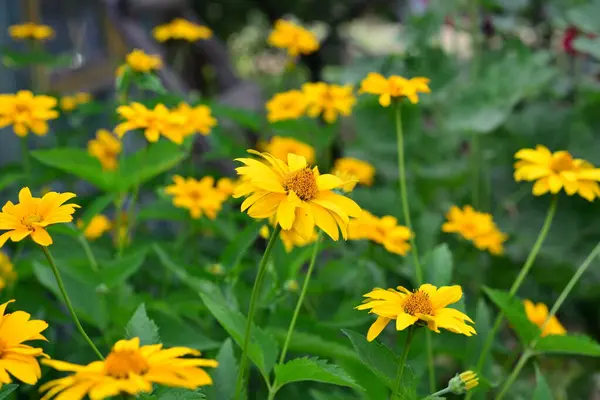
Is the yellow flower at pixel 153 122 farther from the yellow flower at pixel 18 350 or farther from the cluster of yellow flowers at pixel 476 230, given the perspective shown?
the cluster of yellow flowers at pixel 476 230

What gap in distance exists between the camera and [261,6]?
10.5 ft

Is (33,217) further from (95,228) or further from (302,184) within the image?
(95,228)

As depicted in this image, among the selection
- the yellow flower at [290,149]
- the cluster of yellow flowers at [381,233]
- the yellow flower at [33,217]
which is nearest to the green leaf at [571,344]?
the cluster of yellow flowers at [381,233]

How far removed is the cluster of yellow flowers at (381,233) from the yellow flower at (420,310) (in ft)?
1.11

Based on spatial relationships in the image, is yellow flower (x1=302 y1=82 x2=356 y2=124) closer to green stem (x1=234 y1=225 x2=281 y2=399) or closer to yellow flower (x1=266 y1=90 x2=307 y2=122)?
yellow flower (x1=266 y1=90 x2=307 y2=122)

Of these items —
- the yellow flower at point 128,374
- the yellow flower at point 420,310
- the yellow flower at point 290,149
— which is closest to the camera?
the yellow flower at point 128,374

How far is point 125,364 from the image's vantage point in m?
0.43

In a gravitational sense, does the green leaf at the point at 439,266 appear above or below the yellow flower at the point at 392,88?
below

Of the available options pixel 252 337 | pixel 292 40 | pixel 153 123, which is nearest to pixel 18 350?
pixel 252 337

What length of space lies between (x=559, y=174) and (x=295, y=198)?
40 cm

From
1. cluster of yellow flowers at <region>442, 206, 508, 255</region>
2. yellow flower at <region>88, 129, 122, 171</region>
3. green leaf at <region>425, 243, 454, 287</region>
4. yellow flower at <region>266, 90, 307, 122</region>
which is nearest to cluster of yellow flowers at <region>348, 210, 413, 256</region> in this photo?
green leaf at <region>425, 243, 454, 287</region>

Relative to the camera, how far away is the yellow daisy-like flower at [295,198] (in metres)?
0.53

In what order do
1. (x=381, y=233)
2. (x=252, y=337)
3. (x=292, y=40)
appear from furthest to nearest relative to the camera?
(x=292, y=40), (x=381, y=233), (x=252, y=337)

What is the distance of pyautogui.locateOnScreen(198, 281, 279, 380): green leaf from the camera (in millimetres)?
596
